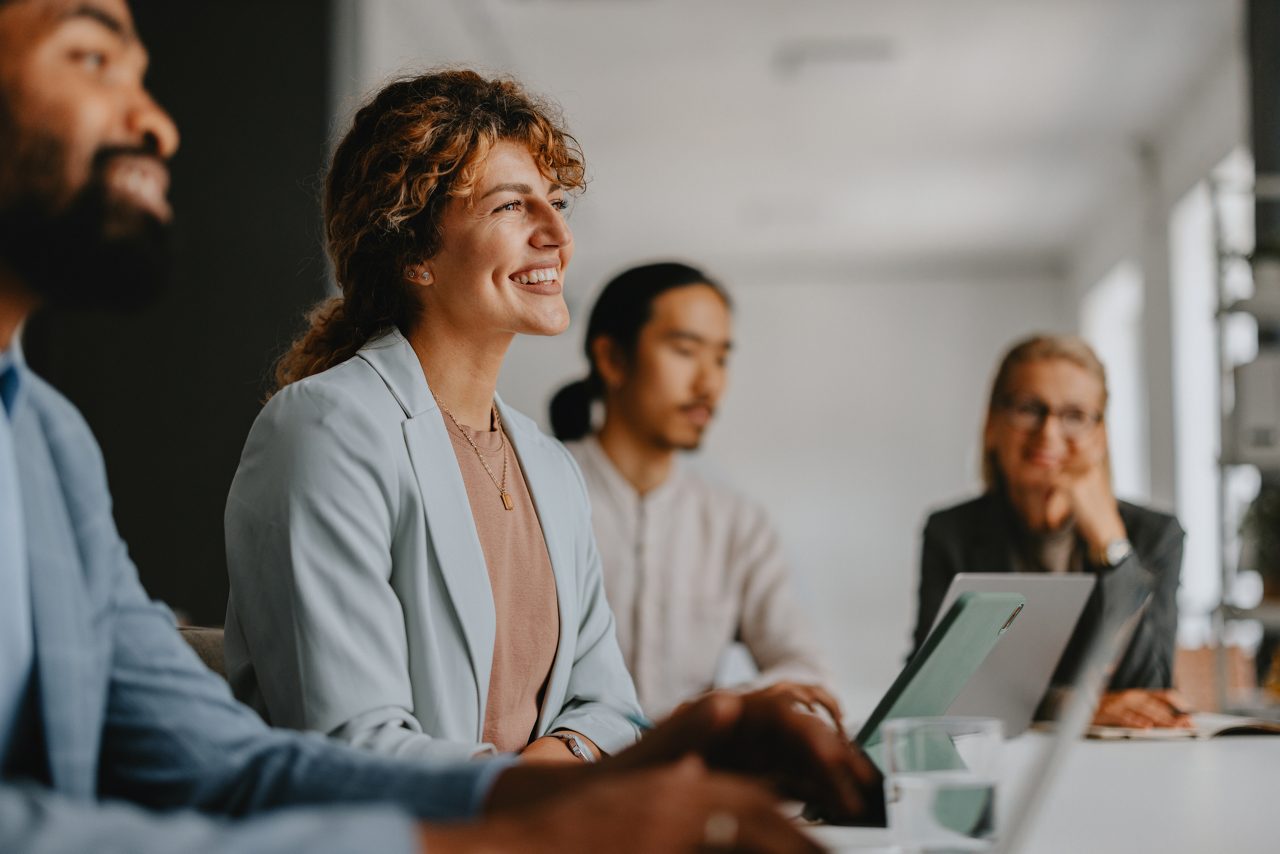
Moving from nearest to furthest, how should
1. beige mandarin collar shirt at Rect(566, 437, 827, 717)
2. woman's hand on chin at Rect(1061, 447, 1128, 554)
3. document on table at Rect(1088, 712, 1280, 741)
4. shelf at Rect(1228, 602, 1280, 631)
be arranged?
document on table at Rect(1088, 712, 1280, 741), woman's hand on chin at Rect(1061, 447, 1128, 554), beige mandarin collar shirt at Rect(566, 437, 827, 717), shelf at Rect(1228, 602, 1280, 631)

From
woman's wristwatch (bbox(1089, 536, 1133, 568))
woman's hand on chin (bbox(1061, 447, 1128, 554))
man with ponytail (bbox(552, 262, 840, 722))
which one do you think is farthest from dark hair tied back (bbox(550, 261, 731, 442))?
woman's wristwatch (bbox(1089, 536, 1133, 568))

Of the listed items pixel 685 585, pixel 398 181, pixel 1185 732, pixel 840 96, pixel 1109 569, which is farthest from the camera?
pixel 840 96

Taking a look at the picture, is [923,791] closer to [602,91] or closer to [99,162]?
[99,162]

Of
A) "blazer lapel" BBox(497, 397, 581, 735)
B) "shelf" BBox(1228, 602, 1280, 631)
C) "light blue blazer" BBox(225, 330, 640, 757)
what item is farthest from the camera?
"shelf" BBox(1228, 602, 1280, 631)

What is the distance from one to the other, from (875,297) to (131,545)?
8350mm

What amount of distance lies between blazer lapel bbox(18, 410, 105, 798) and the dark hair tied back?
6.95ft

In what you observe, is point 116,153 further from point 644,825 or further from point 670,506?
point 670,506

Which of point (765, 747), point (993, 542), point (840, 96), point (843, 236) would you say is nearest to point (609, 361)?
point (993, 542)

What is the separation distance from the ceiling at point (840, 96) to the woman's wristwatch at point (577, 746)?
2.93 metres

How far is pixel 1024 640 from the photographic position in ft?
4.92

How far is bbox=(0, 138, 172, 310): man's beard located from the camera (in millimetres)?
854

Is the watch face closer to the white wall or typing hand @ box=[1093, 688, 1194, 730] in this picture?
typing hand @ box=[1093, 688, 1194, 730]

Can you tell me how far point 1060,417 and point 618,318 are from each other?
100 cm

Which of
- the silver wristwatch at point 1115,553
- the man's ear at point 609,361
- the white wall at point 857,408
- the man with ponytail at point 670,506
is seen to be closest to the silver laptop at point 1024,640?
the silver wristwatch at point 1115,553
